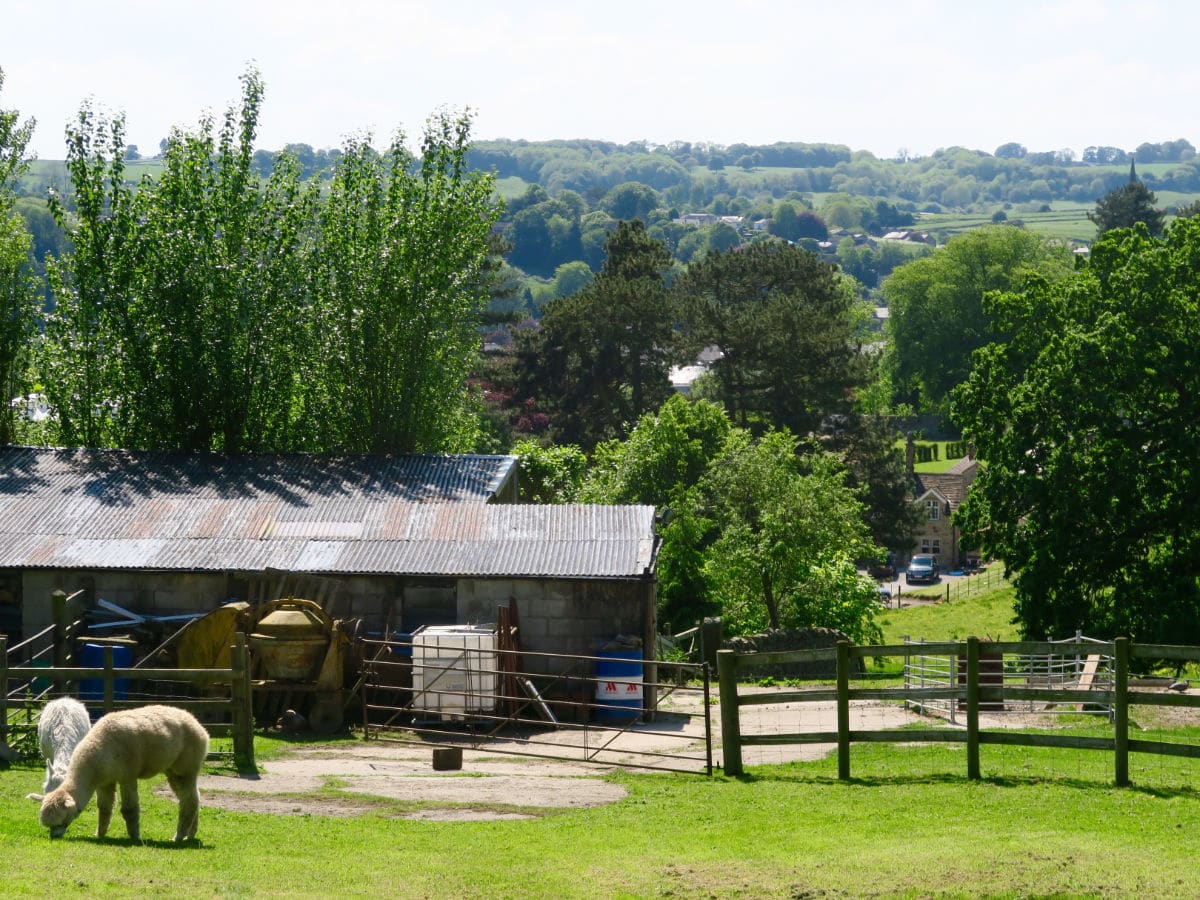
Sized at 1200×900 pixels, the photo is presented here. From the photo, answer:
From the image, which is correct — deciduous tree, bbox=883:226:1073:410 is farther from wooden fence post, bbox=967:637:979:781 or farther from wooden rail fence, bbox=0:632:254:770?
wooden rail fence, bbox=0:632:254:770

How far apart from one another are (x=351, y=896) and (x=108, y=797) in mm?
2804

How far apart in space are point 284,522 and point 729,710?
13451mm

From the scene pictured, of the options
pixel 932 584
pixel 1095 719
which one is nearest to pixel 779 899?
pixel 1095 719

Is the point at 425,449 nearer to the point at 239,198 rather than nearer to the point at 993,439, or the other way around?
the point at 239,198

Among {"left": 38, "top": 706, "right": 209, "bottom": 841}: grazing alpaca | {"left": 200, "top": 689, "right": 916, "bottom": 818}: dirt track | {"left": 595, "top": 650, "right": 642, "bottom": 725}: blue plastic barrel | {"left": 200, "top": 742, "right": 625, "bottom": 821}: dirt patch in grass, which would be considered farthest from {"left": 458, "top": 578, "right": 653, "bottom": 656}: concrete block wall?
{"left": 38, "top": 706, "right": 209, "bottom": 841}: grazing alpaca

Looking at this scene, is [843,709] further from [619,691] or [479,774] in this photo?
[619,691]

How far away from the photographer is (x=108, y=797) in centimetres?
1216

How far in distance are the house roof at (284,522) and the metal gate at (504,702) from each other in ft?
6.17

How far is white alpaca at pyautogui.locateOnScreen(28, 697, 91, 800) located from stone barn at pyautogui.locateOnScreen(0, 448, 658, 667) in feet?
37.7

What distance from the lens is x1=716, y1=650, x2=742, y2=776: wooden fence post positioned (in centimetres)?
1600

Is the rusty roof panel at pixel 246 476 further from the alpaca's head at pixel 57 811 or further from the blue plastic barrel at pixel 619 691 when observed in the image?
the alpaca's head at pixel 57 811

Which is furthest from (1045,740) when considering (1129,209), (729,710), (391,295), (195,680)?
(1129,209)

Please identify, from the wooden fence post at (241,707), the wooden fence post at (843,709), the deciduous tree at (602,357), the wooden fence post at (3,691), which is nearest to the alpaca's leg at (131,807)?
the wooden fence post at (241,707)

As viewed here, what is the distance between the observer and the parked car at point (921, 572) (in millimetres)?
89938
